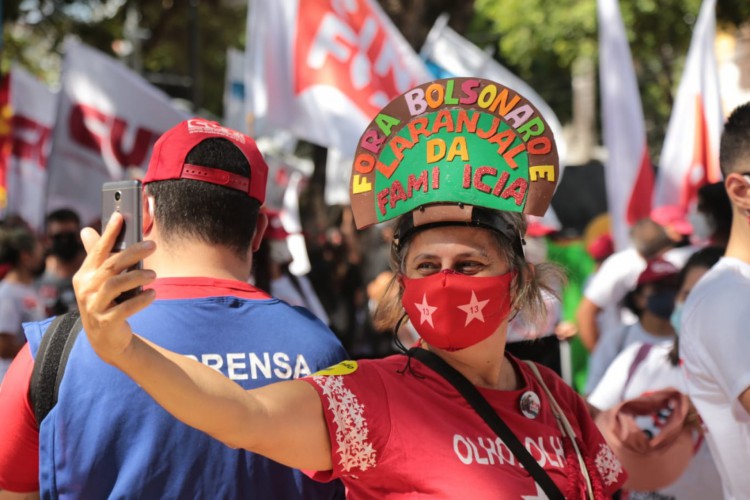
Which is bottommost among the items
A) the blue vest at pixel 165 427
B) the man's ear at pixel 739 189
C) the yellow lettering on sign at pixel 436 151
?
the blue vest at pixel 165 427

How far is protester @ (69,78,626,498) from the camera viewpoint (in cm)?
206

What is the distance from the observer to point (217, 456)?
2.35 meters

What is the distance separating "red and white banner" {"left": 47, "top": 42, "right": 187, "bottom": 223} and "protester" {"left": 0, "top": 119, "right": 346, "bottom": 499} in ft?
16.1

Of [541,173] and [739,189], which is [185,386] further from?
[739,189]

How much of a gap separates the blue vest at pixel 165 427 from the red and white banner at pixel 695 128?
6.02 m

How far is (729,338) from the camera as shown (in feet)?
9.25

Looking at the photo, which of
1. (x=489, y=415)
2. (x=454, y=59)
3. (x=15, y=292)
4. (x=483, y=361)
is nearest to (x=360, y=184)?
(x=483, y=361)

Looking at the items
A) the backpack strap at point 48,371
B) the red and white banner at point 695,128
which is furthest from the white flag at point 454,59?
→ the backpack strap at point 48,371

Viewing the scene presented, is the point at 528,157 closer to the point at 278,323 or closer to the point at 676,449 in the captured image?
the point at 278,323

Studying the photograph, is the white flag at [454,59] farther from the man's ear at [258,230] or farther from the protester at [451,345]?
the protester at [451,345]

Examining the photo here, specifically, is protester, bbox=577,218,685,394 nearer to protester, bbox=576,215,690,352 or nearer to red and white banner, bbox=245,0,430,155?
protester, bbox=576,215,690,352

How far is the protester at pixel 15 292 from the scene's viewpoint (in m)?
5.72

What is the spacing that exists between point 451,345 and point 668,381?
7.84ft

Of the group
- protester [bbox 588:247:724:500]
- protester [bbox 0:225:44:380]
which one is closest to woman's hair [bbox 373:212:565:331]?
protester [bbox 588:247:724:500]
